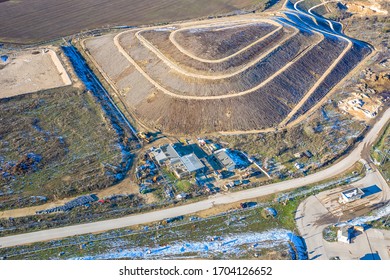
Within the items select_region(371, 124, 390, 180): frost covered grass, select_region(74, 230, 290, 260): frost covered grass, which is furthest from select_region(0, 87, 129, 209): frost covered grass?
select_region(371, 124, 390, 180): frost covered grass

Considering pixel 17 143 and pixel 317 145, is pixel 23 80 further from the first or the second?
pixel 317 145

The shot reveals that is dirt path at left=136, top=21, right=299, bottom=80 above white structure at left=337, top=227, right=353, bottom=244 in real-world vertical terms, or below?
above

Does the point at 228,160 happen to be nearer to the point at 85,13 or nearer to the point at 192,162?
the point at 192,162

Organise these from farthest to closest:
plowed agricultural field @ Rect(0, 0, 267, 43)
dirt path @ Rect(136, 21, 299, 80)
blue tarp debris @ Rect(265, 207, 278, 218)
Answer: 1. plowed agricultural field @ Rect(0, 0, 267, 43)
2. dirt path @ Rect(136, 21, 299, 80)
3. blue tarp debris @ Rect(265, 207, 278, 218)

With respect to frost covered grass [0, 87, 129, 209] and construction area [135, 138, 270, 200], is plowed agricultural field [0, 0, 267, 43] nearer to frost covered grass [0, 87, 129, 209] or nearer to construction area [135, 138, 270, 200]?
frost covered grass [0, 87, 129, 209]

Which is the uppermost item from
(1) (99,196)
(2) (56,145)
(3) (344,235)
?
(2) (56,145)

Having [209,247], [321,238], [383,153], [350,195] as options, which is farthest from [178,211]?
[383,153]

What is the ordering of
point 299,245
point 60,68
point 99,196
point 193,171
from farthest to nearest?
point 60,68 → point 193,171 → point 99,196 → point 299,245
